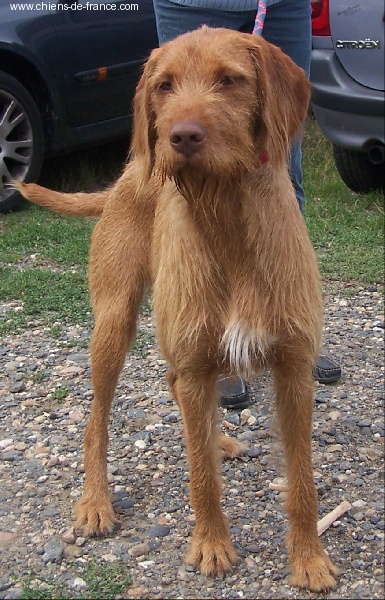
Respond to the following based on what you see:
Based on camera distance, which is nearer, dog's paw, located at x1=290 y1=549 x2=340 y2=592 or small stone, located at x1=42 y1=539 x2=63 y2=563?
dog's paw, located at x1=290 y1=549 x2=340 y2=592

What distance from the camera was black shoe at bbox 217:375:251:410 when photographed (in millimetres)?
3771

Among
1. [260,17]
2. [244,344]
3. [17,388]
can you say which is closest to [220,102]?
[244,344]

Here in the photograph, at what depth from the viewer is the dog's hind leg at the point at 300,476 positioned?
8.65 ft

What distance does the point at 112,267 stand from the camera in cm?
315

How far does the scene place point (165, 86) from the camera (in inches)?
96.3

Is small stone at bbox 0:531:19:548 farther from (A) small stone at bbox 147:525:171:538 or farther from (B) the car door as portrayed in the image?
(B) the car door

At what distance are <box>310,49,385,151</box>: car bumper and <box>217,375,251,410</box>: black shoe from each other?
51.5 inches

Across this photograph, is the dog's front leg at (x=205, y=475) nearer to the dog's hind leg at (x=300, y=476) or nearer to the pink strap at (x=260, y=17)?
the dog's hind leg at (x=300, y=476)

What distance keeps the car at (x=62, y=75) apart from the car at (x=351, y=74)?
1783 mm

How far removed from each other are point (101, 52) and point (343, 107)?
273cm

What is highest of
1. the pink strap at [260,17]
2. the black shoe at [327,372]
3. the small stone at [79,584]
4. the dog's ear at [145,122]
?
the pink strap at [260,17]

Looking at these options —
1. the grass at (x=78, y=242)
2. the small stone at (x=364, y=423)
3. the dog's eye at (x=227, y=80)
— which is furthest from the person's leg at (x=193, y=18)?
the small stone at (x=364, y=423)

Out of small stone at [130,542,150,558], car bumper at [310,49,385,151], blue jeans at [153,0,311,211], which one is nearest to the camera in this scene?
small stone at [130,542,150,558]

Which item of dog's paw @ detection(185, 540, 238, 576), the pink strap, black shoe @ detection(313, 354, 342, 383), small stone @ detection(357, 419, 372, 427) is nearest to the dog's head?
the pink strap
